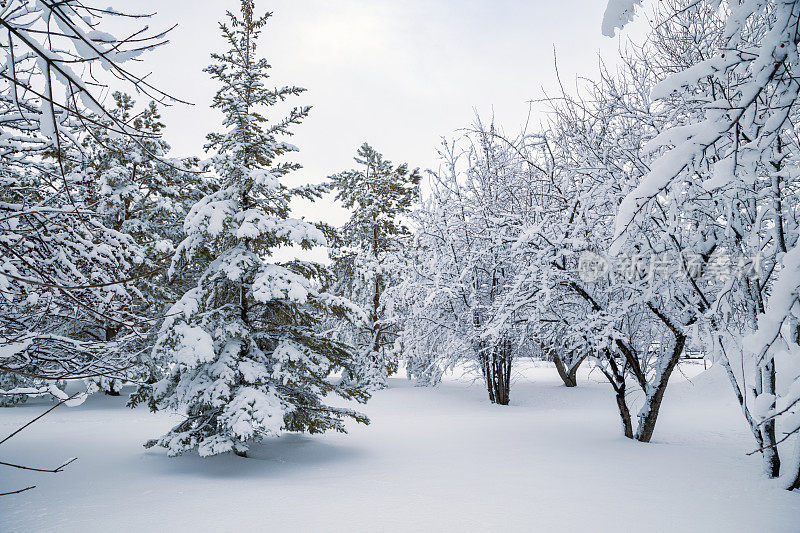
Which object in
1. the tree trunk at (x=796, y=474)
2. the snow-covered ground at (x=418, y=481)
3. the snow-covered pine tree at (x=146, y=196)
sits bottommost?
the snow-covered ground at (x=418, y=481)

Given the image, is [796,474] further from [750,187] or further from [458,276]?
[458,276]

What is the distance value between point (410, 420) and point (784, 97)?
415 inches

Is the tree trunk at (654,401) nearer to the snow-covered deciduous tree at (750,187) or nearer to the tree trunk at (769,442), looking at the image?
the snow-covered deciduous tree at (750,187)

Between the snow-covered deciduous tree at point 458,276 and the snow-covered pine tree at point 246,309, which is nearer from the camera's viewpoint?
the snow-covered pine tree at point 246,309

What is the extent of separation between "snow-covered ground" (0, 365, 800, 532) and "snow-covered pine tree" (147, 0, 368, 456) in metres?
0.75

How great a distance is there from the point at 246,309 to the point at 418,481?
12.8 feet

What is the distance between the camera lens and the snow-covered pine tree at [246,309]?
6.92 m

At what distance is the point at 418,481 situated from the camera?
653 centimetres

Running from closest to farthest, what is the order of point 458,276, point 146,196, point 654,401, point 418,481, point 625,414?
point 418,481 → point 654,401 → point 625,414 → point 458,276 → point 146,196

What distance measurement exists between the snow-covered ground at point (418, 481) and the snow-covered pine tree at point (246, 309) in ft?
2.45

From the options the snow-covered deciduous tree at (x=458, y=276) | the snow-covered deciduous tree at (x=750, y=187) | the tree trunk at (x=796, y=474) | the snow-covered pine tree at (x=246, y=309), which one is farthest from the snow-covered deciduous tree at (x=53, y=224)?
the snow-covered deciduous tree at (x=458, y=276)

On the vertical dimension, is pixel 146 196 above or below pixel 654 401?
above

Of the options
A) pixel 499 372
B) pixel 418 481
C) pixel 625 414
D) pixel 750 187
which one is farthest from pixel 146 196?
pixel 750 187

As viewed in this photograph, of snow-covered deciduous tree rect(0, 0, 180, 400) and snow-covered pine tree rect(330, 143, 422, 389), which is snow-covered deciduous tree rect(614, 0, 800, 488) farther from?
snow-covered pine tree rect(330, 143, 422, 389)
